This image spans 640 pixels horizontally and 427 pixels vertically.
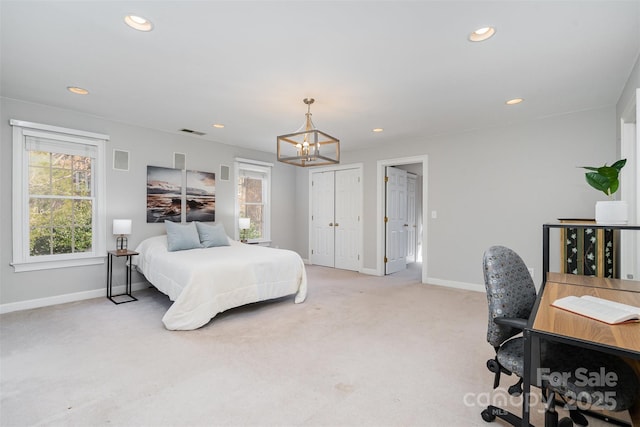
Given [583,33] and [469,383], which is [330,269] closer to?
[469,383]

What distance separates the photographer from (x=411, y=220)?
705 centimetres

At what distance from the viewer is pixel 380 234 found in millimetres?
5848

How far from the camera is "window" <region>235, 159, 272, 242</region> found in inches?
241

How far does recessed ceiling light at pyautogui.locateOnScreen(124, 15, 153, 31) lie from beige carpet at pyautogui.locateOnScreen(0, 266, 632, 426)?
2.40 meters

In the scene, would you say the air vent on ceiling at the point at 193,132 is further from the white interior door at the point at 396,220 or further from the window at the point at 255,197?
the white interior door at the point at 396,220

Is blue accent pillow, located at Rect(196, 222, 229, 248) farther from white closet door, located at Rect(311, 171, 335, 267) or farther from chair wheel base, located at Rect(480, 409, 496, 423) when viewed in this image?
chair wheel base, located at Rect(480, 409, 496, 423)

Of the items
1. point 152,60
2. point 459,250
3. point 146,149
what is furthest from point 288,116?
point 459,250

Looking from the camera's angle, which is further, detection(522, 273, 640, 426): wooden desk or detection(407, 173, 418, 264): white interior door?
detection(407, 173, 418, 264): white interior door

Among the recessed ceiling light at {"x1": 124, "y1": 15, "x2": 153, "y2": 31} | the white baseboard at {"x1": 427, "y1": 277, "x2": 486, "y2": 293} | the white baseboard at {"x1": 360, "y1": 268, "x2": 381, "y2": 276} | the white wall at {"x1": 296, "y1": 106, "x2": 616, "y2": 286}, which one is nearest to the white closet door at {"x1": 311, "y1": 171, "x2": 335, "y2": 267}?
the white baseboard at {"x1": 360, "y1": 268, "x2": 381, "y2": 276}

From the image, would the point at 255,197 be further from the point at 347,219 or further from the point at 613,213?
the point at 613,213

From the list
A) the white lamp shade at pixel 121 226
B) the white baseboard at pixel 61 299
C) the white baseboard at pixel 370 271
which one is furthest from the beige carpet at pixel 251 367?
the white baseboard at pixel 370 271

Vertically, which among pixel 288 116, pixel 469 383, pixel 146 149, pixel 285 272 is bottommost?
pixel 469 383

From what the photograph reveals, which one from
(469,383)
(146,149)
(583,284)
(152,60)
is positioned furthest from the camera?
(146,149)

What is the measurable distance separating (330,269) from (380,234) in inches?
51.7
